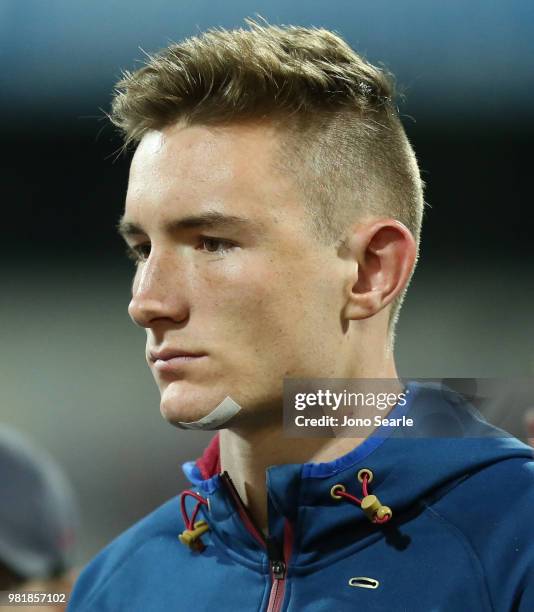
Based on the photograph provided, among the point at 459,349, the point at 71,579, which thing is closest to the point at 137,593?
the point at 71,579

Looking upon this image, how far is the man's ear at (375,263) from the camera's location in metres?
0.96

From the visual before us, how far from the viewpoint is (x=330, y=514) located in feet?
3.07

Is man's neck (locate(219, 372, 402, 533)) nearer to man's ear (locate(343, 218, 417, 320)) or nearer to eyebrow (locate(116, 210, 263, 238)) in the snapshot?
man's ear (locate(343, 218, 417, 320))

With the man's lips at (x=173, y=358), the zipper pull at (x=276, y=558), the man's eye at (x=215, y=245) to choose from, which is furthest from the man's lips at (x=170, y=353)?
the zipper pull at (x=276, y=558)

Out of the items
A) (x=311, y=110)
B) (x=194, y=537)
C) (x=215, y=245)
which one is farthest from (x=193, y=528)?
(x=311, y=110)

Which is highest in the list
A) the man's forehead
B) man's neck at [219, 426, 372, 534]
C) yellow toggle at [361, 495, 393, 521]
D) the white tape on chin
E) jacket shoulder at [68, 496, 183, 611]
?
the man's forehead

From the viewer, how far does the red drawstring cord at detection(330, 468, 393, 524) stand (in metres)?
0.91

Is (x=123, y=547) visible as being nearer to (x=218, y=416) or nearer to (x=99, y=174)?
(x=218, y=416)

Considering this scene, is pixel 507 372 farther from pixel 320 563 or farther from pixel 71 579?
pixel 71 579

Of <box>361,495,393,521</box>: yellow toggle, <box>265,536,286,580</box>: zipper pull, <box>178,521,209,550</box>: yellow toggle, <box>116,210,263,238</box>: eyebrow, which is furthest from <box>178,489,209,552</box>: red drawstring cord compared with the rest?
<box>116,210,263,238</box>: eyebrow

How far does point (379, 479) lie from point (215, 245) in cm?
29

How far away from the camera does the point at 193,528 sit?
104cm

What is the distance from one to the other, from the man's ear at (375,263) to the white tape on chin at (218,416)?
0.50ft

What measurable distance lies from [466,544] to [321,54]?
53cm
